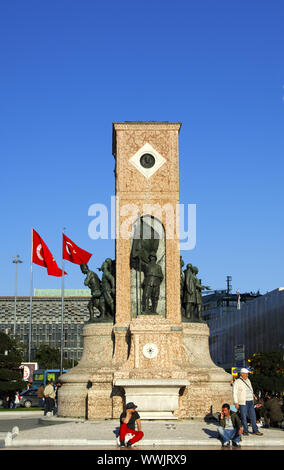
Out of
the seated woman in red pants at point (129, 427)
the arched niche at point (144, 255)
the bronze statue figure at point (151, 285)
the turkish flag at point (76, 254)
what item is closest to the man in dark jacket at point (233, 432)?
the seated woman in red pants at point (129, 427)

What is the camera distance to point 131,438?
15.2m

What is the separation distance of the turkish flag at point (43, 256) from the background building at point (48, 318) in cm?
8428

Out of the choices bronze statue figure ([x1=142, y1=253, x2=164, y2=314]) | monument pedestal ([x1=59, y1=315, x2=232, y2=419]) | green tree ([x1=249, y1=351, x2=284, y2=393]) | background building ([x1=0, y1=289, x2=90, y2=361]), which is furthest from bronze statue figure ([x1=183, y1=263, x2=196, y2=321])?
background building ([x1=0, y1=289, x2=90, y2=361])

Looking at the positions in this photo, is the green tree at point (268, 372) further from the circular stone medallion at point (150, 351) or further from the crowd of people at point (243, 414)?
the circular stone medallion at point (150, 351)

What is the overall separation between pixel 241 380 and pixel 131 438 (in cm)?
410

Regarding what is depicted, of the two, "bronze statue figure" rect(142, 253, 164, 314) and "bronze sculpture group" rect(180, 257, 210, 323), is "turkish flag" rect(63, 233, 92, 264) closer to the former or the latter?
"bronze sculpture group" rect(180, 257, 210, 323)

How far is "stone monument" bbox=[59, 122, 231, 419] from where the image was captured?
2381cm

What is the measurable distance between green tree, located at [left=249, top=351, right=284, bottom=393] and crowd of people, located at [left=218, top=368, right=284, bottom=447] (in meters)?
16.4

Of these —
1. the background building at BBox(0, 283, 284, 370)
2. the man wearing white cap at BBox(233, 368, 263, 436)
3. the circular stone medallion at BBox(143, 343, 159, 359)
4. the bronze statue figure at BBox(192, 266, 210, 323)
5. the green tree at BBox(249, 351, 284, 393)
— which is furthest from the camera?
the background building at BBox(0, 283, 284, 370)

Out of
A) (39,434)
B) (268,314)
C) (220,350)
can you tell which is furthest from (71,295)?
(39,434)

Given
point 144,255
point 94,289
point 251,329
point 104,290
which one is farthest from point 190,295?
point 251,329

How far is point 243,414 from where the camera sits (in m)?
17.9

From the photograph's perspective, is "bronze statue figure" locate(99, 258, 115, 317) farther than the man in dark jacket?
Yes
